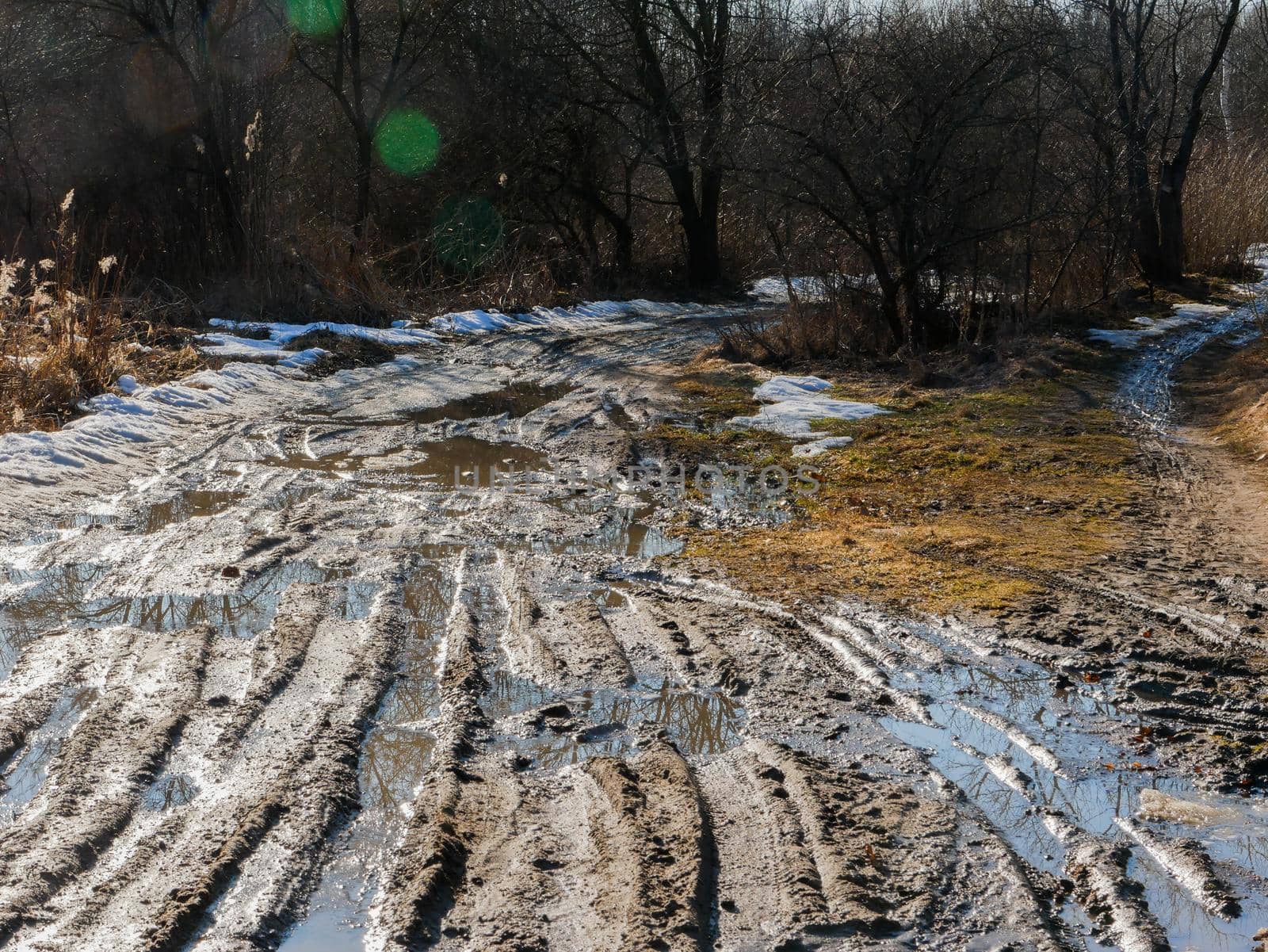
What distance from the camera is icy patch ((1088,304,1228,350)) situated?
1174 cm

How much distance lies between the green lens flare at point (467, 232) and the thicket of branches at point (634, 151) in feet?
→ 0.26

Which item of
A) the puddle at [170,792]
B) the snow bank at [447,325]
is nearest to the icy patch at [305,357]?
the snow bank at [447,325]

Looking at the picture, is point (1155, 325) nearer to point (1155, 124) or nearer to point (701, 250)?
point (1155, 124)

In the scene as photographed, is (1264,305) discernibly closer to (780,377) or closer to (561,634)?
(780,377)

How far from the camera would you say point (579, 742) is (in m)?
3.73

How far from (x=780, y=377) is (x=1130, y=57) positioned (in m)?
10.2

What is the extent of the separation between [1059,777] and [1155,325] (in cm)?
1047

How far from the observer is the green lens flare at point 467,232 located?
17.9 m

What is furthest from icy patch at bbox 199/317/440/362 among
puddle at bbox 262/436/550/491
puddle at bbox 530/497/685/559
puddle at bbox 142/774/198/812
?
puddle at bbox 142/774/198/812

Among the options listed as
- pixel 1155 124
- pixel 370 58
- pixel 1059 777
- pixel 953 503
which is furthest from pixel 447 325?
pixel 1059 777

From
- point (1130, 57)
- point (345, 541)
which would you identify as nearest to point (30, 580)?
point (345, 541)

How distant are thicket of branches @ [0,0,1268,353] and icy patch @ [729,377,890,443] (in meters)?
1.79

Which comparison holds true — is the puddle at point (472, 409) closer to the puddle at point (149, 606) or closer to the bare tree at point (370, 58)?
the puddle at point (149, 606)

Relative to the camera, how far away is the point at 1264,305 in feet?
43.6
